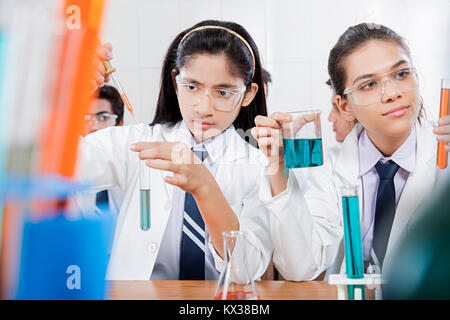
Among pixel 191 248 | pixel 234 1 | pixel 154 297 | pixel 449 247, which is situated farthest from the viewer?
pixel 191 248

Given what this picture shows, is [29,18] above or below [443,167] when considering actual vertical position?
above

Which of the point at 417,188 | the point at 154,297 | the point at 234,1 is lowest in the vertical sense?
the point at 154,297

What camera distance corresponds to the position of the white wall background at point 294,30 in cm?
105

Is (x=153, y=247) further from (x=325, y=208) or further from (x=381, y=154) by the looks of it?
(x=381, y=154)

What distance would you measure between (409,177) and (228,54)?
53 cm

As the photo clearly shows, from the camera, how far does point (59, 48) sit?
0.58 metres

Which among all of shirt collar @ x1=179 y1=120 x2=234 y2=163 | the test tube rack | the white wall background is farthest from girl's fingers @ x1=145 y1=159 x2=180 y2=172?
the test tube rack

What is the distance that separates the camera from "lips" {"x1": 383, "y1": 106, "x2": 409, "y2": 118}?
1.09 m

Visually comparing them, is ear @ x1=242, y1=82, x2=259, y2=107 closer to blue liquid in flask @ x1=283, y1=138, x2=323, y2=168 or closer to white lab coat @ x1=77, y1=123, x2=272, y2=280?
white lab coat @ x1=77, y1=123, x2=272, y2=280

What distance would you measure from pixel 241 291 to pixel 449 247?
15.2 inches

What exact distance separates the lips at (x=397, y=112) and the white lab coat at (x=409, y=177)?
54 millimetres

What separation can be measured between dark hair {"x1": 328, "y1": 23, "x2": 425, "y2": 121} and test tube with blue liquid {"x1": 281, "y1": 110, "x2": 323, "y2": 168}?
0.62ft

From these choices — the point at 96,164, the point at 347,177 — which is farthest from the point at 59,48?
the point at 347,177

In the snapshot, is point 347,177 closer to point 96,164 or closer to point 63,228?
point 96,164
